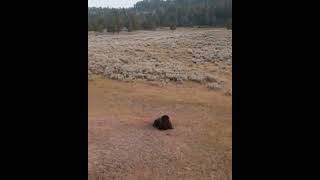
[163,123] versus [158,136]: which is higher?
[163,123]

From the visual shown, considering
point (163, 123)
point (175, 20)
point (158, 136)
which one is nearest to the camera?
point (158, 136)

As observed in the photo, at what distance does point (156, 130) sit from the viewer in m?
9.50

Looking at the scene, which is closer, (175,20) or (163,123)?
(163,123)

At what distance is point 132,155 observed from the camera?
750 cm

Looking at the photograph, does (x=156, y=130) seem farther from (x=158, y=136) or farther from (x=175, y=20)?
(x=175, y=20)

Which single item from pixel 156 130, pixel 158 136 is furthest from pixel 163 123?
pixel 158 136

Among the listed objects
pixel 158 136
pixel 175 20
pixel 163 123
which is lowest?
pixel 158 136

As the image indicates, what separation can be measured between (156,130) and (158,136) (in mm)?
554

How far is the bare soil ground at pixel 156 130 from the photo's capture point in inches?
275
